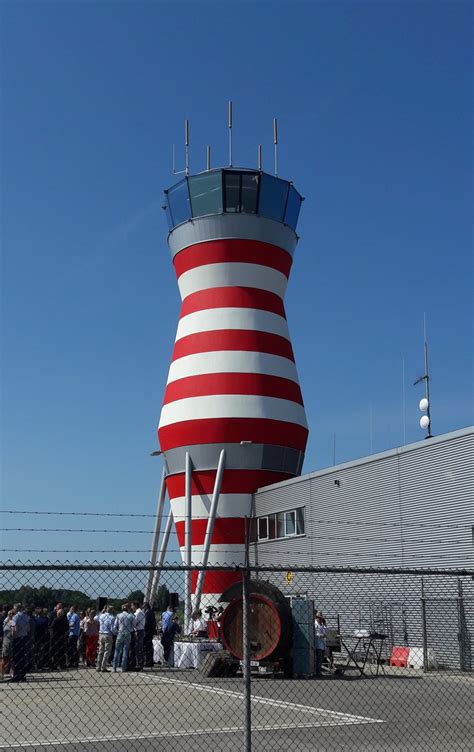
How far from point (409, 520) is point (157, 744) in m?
16.6

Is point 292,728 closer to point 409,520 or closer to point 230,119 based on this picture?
point 409,520

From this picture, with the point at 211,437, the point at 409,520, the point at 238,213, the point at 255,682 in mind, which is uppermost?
the point at 238,213

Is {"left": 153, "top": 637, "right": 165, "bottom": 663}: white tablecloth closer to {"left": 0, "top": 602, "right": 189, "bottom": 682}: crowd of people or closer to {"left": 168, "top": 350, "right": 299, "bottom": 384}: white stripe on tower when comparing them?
{"left": 0, "top": 602, "right": 189, "bottom": 682}: crowd of people

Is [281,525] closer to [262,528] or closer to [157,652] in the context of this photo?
[262,528]

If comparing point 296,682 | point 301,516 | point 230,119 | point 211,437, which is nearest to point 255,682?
point 296,682

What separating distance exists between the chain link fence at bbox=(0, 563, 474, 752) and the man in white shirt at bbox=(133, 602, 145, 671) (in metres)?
0.05

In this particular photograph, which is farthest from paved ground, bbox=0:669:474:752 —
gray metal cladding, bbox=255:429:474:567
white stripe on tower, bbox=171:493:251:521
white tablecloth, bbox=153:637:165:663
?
white stripe on tower, bbox=171:493:251:521

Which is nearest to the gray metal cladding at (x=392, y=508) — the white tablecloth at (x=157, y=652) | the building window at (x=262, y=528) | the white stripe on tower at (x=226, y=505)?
the building window at (x=262, y=528)

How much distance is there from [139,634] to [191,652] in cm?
201

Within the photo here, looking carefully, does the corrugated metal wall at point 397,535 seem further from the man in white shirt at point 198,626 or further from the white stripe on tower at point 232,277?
the white stripe on tower at point 232,277

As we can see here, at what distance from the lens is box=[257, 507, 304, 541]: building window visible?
34156 millimetres

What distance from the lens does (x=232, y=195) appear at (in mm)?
38719

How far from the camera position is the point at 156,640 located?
2552 centimetres

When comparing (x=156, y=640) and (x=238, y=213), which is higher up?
(x=238, y=213)
